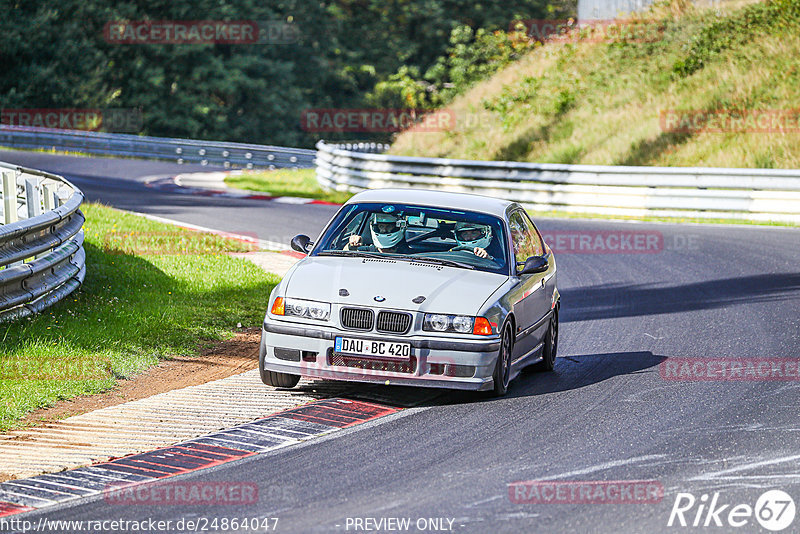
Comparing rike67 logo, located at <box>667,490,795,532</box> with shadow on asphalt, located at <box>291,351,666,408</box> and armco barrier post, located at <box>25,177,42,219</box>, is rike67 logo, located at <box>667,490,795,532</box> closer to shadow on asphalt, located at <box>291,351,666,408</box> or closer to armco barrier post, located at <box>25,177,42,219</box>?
shadow on asphalt, located at <box>291,351,666,408</box>

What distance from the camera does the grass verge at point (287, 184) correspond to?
94.5 ft

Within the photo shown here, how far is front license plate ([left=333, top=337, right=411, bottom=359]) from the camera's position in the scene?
8383mm

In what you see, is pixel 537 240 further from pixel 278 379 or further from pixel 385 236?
pixel 278 379

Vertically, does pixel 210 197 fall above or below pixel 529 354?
below

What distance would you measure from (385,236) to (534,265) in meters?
1.28

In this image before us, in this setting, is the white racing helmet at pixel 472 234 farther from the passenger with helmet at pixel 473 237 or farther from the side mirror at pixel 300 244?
the side mirror at pixel 300 244

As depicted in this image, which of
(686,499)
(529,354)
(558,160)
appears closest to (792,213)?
(558,160)

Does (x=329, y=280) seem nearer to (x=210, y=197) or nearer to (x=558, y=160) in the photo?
(x=210, y=197)

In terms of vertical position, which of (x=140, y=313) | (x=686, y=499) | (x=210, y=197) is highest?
(x=686, y=499)

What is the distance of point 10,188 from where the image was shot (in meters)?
14.7

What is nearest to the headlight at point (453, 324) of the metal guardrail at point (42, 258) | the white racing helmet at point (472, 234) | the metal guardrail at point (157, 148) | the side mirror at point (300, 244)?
the white racing helmet at point (472, 234)

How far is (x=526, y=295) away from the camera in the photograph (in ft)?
31.4

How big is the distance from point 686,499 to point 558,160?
2517 centimetres

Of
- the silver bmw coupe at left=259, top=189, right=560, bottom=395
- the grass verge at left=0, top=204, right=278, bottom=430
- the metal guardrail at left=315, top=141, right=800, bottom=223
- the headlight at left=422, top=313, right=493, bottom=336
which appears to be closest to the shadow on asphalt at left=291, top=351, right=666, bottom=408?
the silver bmw coupe at left=259, top=189, right=560, bottom=395
